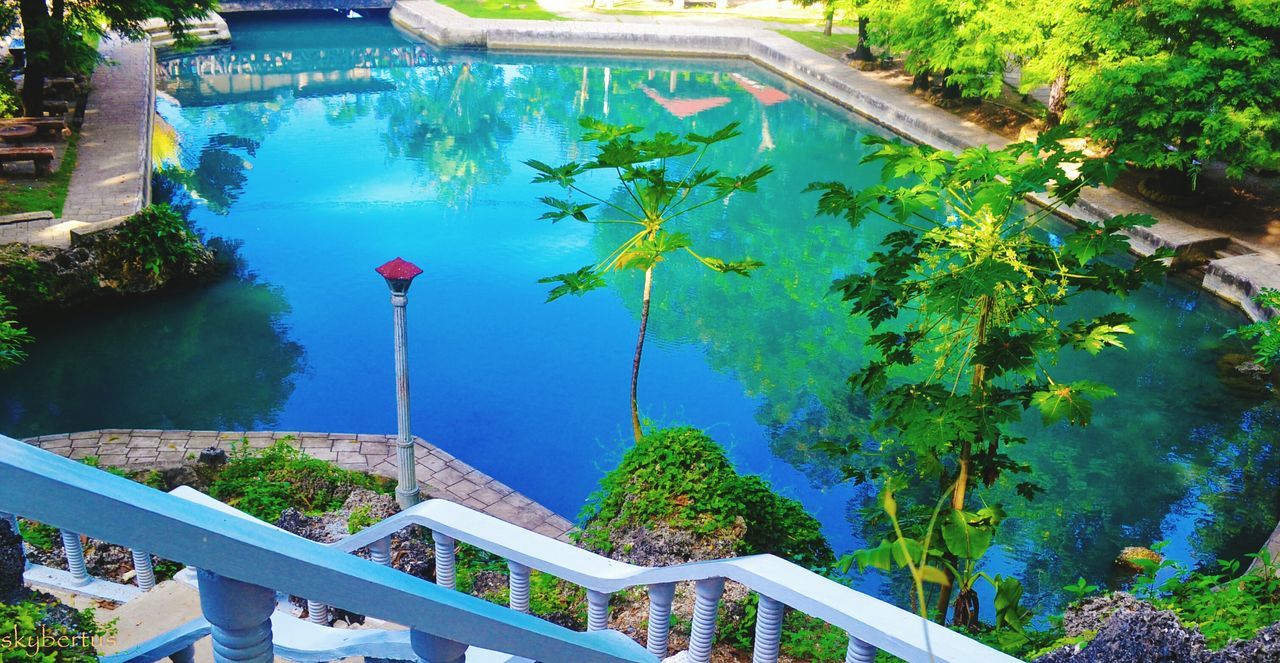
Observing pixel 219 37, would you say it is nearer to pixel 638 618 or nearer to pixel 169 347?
pixel 169 347

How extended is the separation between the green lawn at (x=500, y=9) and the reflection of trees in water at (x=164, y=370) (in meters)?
20.1

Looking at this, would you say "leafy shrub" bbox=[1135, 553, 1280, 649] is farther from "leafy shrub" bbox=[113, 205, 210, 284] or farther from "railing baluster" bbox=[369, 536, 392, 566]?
"leafy shrub" bbox=[113, 205, 210, 284]

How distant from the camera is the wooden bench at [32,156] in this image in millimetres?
14367

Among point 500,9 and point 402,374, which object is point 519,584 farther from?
point 500,9

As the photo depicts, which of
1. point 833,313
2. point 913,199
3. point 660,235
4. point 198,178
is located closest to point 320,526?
point 660,235

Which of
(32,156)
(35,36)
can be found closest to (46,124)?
(35,36)

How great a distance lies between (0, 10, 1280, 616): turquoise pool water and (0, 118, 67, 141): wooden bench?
210 centimetres

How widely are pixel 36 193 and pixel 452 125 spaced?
9426 mm

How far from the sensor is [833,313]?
1373 centimetres

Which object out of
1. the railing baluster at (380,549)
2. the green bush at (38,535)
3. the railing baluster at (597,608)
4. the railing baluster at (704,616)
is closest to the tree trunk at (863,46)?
the green bush at (38,535)

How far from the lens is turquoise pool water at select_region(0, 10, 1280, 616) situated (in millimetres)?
9875

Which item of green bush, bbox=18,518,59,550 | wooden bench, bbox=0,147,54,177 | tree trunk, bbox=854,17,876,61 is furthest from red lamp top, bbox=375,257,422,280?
tree trunk, bbox=854,17,876,61

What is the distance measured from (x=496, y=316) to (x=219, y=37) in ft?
68.7

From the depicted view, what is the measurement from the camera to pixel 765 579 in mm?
2484
